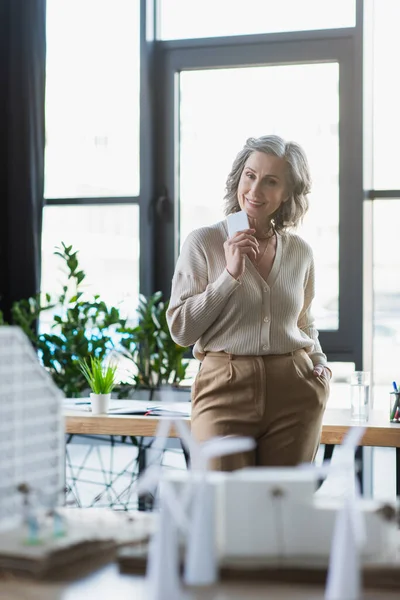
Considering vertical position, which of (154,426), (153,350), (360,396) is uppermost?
(153,350)

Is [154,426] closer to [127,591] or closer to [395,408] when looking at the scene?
[395,408]

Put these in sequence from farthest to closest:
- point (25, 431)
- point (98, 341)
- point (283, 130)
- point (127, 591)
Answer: point (283, 130) < point (98, 341) < point (25, 431) < point (127, 591)

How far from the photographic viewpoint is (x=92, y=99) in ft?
16.2

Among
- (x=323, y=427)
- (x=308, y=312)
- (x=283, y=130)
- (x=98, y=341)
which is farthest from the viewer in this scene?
(x=283, y=130)

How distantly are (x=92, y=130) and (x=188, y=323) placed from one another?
267 centimetres

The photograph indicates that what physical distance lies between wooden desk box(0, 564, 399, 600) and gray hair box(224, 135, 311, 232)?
136 centimetres

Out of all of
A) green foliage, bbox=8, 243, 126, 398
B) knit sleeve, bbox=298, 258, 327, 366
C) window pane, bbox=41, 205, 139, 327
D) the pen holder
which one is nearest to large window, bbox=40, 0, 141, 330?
window pane, bbox=41, 205, 139, 327

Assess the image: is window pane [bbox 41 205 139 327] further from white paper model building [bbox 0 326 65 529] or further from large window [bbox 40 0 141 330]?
white paper model building [bbox 0 326 65 529]

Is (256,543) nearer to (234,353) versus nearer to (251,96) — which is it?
(234,353)

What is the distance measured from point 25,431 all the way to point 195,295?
84 centimetres

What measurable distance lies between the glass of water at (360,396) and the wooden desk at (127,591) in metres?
1.93

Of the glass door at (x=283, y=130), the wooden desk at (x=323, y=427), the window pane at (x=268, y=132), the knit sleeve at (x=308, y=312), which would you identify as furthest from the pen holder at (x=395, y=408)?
the window pane at (x=268, y=132)

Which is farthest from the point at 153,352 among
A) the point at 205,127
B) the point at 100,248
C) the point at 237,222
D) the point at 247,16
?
the point at 237,222

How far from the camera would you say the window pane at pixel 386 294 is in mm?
4570
